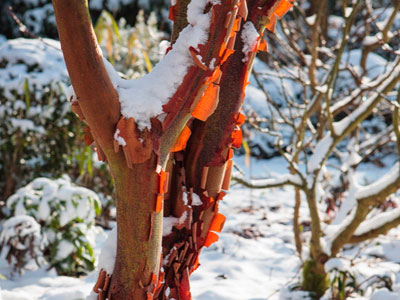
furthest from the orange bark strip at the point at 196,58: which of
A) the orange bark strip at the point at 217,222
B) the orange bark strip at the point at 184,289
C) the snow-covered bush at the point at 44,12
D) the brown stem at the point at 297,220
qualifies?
the snow-covered bush at the point at 44,12

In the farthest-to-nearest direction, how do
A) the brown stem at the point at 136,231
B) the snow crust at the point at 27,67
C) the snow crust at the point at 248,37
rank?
the snow crust at the point at 27,67, the snow crust at the point at 248,37, the brown stem at the point at 136,231

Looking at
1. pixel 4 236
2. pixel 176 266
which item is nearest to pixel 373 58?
pixel 4 236

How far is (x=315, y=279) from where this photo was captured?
2143 millimetres

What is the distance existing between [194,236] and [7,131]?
97.3 inches

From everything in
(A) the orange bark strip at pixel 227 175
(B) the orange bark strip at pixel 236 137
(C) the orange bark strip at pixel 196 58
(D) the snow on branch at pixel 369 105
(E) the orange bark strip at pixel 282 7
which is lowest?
(A) the orange bark strip at pixel 227 175

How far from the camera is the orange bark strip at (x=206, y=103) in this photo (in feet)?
2.79

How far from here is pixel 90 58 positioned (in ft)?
2.45

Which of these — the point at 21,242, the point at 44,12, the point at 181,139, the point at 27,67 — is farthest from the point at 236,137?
the point at 44,12

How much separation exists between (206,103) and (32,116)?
2.47 m

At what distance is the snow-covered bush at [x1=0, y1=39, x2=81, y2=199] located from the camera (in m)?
2.97

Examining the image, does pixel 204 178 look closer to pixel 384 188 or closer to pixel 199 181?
pixel 199 181

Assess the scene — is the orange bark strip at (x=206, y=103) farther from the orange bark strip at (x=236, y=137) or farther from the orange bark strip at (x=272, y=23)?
the orange bark strip at (x=272, y=23)

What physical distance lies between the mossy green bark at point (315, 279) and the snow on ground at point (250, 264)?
0.14 meters

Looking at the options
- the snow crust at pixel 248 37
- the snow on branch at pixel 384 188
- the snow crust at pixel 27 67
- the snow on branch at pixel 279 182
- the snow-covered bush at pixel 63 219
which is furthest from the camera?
the snow crust at pixel 27 67
